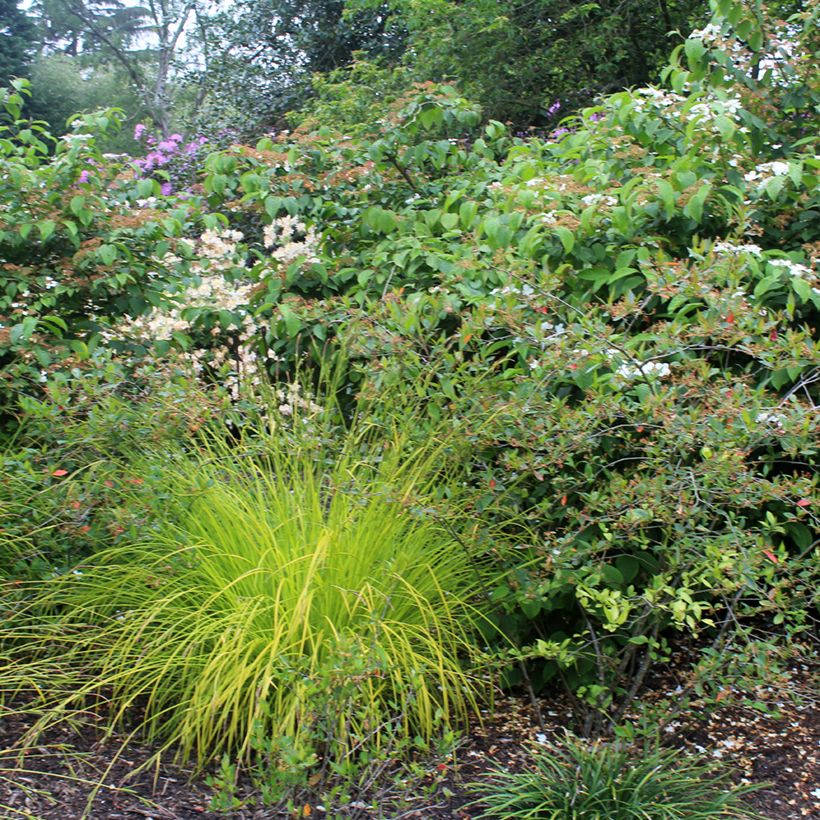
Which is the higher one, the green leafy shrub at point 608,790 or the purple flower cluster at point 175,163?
the purple flower cluster at point 175,163

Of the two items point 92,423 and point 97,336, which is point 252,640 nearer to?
point 92,423

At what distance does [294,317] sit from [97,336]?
956mm

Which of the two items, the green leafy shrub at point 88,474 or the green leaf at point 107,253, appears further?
the green leaf at point 107,253

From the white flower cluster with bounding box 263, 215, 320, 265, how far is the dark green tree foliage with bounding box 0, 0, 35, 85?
20.8m

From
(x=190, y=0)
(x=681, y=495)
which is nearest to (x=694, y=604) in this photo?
(x=681, y=495)

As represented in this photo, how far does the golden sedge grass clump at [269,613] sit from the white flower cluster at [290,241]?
1.41 meters

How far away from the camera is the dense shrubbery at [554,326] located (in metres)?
2.54

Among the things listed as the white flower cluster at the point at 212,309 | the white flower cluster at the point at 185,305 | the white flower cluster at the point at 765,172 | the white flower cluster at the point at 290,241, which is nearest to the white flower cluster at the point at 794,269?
the white flower cluster at the point at 765,172

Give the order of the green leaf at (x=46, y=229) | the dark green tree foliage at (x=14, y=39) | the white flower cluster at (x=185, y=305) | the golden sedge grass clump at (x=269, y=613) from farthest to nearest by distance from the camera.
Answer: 1. the dark green tree foliage at (x=14, y=39)
2. the white flower cluster at (x=185, y=305)
3. the green leaf at (x=46, y=229)
4. the golden sedge grass clump at (x=269, y=613)

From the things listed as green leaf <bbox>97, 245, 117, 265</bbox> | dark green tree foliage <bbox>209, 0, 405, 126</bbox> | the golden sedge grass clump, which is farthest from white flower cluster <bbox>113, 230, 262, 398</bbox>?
dark green tree foliage <bbox>209, 0, 405, 126</bbox>

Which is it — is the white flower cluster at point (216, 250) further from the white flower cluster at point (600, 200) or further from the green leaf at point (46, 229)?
the white flower cluster at point (600, 200)

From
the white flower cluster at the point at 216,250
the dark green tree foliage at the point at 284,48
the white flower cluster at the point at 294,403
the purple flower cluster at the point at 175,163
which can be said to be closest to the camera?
the white flower cluster at the point at 294,403

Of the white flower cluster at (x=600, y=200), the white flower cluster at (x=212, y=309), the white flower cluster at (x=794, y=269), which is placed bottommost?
the white flower cluster at (x=212, y=309)

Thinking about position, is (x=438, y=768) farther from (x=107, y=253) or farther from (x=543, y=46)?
(x=543, y=46)
